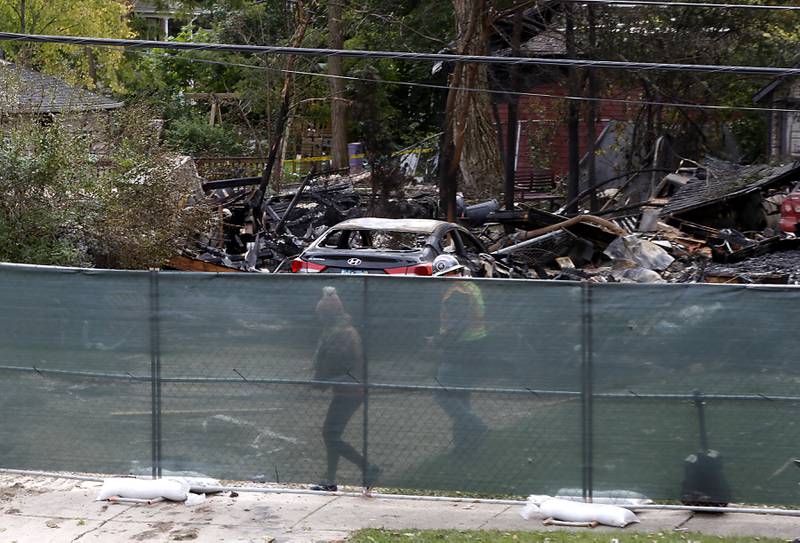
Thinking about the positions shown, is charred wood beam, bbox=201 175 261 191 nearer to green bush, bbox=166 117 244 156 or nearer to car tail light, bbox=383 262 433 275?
car tail light, bbox=383 262 433 275

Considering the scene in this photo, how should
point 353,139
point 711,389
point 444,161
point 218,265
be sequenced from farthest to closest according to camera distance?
1. point 353,139
2. point 444,161
3. point 218,265
4. point 711,389

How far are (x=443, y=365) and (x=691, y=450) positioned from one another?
1.94 meters

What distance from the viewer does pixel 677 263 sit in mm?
18453

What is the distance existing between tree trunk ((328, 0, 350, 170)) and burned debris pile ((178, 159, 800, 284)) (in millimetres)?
11420

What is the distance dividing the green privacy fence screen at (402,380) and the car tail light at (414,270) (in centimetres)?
430

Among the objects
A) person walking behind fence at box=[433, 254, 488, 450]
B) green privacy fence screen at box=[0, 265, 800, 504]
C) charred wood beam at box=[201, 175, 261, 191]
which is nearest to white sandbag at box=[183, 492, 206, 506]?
green privacy fence screen at box=[0, 265, 800, 504]

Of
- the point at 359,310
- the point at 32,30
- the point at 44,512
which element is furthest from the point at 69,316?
the point at 32,30

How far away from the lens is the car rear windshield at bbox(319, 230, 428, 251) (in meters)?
13.6

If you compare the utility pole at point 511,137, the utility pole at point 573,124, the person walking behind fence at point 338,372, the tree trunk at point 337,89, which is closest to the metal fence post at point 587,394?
the person walking behind fence at point 338,372

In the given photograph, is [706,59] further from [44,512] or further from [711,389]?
[44,512]

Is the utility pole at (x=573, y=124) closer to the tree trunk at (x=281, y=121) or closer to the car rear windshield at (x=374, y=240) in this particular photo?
the tree trunk at (x=281, y=121)

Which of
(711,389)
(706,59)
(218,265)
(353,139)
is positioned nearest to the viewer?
(711,389)

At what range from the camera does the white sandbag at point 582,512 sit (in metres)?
6.94

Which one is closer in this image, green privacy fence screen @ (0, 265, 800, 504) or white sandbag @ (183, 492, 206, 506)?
green privacy fence screen @ (0, 265, 800, 504)
